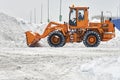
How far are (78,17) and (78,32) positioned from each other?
1025mm

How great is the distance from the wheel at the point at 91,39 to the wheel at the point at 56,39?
4.46 feet

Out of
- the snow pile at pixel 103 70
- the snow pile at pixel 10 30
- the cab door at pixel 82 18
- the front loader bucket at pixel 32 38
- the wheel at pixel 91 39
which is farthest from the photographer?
the snow pile at pixel 10 30

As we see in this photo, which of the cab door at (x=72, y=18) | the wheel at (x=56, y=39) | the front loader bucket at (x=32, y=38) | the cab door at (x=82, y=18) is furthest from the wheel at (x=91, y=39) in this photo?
the front loader bucket at (x=32, y=38)

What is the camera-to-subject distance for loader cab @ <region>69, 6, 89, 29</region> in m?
27.2

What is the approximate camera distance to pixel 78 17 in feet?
89.7

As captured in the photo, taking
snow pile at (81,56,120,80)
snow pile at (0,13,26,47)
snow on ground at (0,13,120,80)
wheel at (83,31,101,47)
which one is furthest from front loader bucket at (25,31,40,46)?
snow pile at (81,56,120,80)

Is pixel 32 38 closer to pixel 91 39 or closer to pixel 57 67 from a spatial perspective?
pixel 91 39

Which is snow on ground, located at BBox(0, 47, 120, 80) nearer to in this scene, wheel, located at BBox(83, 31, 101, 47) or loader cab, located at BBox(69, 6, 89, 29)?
wheel, located at BBox(83, 31, 101, 47)

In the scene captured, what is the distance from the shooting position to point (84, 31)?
90.9 ft

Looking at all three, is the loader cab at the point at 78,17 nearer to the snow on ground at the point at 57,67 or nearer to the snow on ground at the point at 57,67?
the snow on ground at the point at 57,67

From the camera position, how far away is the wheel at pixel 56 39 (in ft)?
89.8

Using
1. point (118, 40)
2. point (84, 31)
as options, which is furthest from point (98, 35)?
point (118, 40)

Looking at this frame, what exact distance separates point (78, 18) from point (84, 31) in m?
0.94

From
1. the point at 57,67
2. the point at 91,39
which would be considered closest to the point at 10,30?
the point at 91,39
